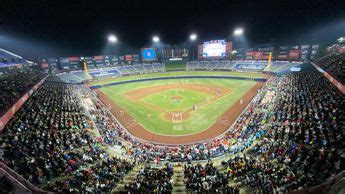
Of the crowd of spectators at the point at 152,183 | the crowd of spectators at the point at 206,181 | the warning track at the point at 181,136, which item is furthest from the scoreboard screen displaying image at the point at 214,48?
the crowd of spectators at the point at 152,183

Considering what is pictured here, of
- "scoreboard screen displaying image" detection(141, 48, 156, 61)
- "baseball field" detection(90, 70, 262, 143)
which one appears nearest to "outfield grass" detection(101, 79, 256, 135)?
"baseball field" detection(90, 70, 262, 143)

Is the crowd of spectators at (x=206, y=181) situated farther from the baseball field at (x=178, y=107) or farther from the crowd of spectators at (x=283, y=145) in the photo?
the baseball field at (x=178, y=107)

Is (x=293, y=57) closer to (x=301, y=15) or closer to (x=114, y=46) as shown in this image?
(x=301, y=15)

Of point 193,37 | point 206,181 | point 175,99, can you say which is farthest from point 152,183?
point 193,37

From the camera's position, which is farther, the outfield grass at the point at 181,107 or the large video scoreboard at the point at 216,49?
the large video scoreboard at the point at 216,49

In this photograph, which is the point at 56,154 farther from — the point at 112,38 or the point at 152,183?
the point at 112,38

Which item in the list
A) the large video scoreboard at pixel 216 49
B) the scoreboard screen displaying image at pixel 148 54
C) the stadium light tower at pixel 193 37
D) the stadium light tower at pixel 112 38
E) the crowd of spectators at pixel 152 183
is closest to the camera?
the crowd of spectators at pixel 152 183
